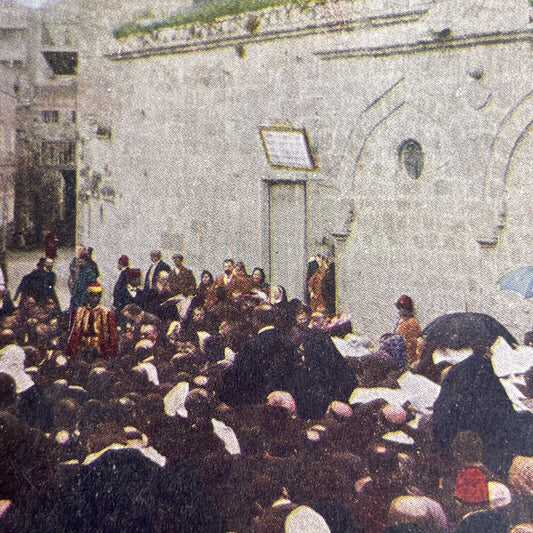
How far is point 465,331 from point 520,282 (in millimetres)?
505

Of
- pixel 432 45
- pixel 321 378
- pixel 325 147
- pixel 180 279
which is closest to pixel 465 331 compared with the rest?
pixel 321 378

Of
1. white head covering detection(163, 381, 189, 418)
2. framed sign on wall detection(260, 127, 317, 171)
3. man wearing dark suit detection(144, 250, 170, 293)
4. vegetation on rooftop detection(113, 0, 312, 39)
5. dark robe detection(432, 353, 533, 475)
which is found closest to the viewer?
dark robe detection(432, 353, 533, 475)

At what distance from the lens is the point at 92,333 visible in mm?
4750

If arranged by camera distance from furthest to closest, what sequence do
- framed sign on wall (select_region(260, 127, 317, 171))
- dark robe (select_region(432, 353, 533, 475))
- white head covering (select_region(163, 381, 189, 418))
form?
framed sign on wall (select_region(260, 127, 317, 171)), white head covering (select_region(163, 381, 189, 418)), dark robe (select_region(432, 353, 533, 475))

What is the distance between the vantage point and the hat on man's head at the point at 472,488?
3607mm

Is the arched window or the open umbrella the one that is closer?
the open umbrella

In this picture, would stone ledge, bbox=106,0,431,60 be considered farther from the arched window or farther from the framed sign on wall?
the arched window

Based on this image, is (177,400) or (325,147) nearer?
(177,400)

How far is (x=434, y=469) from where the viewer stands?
3812 millimetres

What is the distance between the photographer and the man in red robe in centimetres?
473

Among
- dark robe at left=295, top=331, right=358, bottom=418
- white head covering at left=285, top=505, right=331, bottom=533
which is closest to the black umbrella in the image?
dark robe at left=295, top=331, right=358, bottom=418

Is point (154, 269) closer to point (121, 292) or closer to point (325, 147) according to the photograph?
point (121, 292)

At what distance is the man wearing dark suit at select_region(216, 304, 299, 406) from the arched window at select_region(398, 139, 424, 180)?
5.16ft

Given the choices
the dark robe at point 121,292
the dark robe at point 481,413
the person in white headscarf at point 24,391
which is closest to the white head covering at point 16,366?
the person in white headscarf at point 24,391
